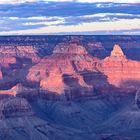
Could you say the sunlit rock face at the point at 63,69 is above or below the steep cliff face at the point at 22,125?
above

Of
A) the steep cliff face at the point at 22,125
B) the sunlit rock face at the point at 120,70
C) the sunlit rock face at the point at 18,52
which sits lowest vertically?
the steep cliff face at the point at 22,125

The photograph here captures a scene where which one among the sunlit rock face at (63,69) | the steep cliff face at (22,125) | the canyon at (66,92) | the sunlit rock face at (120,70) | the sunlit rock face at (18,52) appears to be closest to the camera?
the steep cliff face at (22,125)

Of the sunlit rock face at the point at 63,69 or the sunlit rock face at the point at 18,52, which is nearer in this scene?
the sunlit rock face at the point at 63,69

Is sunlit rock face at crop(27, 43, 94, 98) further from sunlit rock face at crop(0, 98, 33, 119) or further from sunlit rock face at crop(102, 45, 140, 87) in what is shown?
sunlit rock face at crop(0, 98, 33, 119)

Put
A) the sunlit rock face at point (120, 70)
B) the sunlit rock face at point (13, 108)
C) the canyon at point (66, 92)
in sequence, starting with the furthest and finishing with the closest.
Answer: the sunlit rock face at point (120, 70) < the canyon at point (66, 92) < the sunlit rock face at point (13, 108)

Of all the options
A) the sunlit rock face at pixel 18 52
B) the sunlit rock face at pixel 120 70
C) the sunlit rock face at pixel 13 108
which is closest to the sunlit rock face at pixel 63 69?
the sunlit rock face at pixel 120 70

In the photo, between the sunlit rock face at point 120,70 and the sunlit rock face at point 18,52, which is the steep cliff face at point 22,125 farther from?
the sunlit rock face at point 18,52
